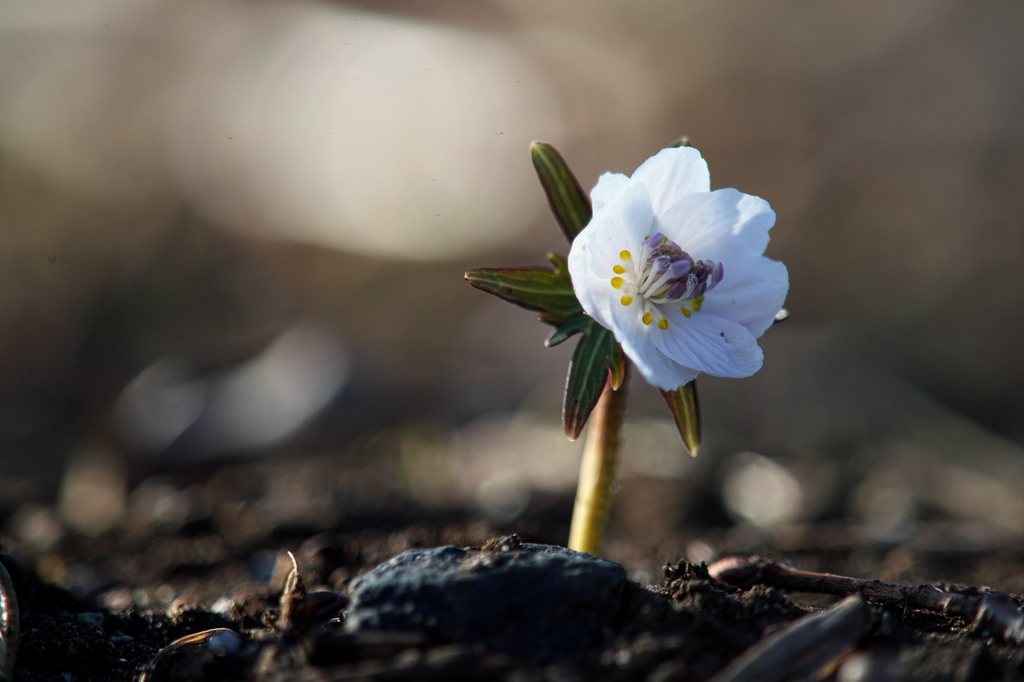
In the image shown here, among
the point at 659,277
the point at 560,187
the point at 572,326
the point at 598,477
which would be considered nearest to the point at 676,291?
the point at 659,277

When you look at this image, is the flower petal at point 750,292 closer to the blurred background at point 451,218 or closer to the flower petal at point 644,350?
the flower petal at point 644,350

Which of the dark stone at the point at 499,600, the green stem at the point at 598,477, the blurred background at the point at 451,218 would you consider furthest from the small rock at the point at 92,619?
the blurred background at the point at 451,218

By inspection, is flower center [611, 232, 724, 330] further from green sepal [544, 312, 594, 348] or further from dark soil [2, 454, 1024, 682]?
dark soil [2, 454, 1024, 682]

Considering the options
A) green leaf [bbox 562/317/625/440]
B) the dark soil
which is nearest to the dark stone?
the dark soil

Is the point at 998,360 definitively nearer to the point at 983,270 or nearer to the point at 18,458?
the point at 983,270

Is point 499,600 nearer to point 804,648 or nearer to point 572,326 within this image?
point 804,648

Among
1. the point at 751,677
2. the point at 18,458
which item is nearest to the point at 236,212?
the point at 18,458
